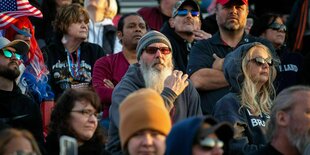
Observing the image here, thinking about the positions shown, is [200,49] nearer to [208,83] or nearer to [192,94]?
[208,83]

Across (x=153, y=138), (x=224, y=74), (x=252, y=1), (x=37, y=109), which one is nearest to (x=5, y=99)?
(x=37, y=109)

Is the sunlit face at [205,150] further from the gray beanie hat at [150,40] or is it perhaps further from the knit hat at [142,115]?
the gray beanie hat at [150,40]

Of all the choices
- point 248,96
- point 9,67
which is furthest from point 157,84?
point 9,67

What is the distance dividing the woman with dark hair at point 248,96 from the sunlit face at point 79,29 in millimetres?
2652

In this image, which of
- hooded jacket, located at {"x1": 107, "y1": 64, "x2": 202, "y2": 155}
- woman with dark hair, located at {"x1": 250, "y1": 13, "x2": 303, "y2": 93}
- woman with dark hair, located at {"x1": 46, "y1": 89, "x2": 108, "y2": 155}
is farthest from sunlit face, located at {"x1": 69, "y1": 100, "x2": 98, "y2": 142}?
woman with dark hair, located at {"x1": 250, "y1": 13, "x2": 303, "y2": 93}

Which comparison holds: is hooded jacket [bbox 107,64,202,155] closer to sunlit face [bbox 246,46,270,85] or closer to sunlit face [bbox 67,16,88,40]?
sunlit face [bbox 246,46,270,85]

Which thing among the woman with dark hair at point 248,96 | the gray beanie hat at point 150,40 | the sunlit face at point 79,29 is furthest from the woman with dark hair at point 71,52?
the woman with dark hair at point 248,96

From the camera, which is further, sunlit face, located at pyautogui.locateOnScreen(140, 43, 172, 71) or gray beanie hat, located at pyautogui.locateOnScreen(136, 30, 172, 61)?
gray beanie hat, located at pyautogui.locateOnScreen(136, 30, 172, 61)

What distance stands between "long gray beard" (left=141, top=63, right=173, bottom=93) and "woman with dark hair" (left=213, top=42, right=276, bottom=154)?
0.57m

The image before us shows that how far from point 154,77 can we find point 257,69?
97cm

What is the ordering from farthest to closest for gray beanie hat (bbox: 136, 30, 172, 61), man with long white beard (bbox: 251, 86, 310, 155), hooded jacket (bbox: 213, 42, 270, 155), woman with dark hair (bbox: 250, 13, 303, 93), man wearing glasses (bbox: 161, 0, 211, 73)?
1. woman with dark hair (bbox: 250, 13, 303, 93)
2. man wearing glasses (bbox: 161, 0, 211, 73)
3. gray beanie hat (bbox: 136, 30, 172, 61)
4. hooded jacket (bbox: 213, 42, 270, 155)
5. man with long white beard (bbox: 251, 86, 310, 155)

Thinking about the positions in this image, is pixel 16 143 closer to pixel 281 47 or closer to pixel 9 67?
pixel 9 67

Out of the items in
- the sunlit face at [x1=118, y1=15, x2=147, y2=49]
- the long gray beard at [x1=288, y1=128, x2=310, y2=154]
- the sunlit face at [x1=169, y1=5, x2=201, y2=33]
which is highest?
the long gray beard at [x1=288, y1=128, x2=310, y2=154]

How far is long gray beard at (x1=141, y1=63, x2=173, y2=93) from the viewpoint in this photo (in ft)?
36.3
